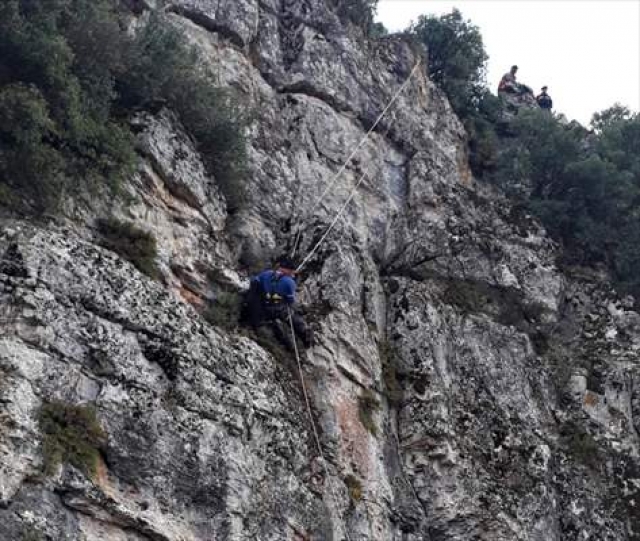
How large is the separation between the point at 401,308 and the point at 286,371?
4059mm

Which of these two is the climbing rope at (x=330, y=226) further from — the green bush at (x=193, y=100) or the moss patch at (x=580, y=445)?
the moss patch at (x=580, y=445)

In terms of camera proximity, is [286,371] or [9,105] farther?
[286,371]

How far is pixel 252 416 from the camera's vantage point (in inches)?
525

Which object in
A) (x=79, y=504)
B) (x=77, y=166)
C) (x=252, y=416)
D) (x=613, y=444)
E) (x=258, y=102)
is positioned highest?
(x=258, y=102)

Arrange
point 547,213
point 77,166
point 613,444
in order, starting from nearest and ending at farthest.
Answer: point 77,166
point 613,444
point 547,213

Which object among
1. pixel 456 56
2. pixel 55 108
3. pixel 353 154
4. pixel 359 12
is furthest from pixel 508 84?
pixel 55 108

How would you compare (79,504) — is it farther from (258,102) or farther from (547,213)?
(547,213)

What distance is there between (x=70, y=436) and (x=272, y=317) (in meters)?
5.41

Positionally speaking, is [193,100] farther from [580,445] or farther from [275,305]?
[580,445]

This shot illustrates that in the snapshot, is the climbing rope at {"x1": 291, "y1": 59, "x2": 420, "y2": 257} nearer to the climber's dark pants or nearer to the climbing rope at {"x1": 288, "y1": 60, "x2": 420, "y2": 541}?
the climbing rope at {"x1": 288, "y1": 60, "x2": 420, "y2": 541}

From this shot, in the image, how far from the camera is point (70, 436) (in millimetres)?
10891

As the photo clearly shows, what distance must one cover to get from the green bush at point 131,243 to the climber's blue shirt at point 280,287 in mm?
2101

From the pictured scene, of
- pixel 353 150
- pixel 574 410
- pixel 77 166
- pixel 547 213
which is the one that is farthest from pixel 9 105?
pixel 547 213

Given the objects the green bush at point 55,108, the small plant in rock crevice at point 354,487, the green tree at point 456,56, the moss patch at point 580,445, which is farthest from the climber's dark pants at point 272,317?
the green tree at point 456,56
